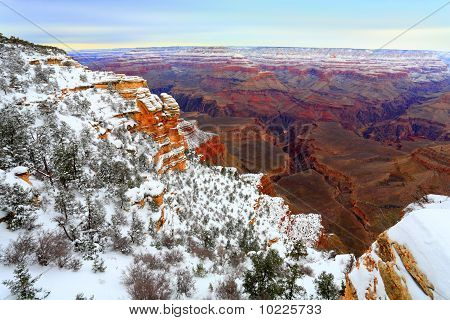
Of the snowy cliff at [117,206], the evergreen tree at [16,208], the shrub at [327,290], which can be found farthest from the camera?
the shrub at [327,290]

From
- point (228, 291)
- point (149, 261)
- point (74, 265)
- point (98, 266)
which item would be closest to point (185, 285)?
point (228, 291)

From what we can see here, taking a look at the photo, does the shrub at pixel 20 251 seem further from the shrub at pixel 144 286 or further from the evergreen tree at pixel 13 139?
the evergreen tree at pixel 13 139

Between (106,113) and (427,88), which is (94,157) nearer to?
(106,113)

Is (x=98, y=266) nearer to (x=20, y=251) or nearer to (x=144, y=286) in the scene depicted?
(x=144, y=286)

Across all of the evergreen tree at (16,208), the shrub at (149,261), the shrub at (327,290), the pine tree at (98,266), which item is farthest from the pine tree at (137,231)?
the shrub at (327,290)
